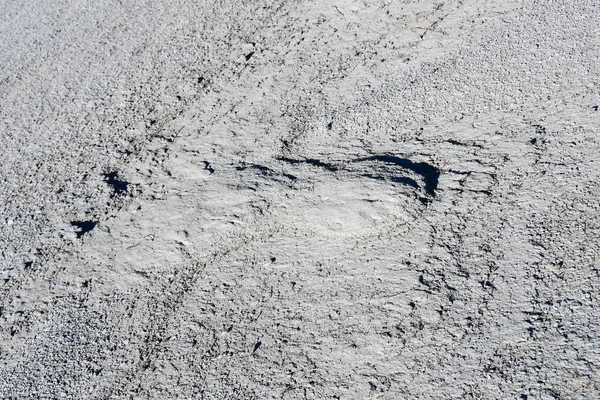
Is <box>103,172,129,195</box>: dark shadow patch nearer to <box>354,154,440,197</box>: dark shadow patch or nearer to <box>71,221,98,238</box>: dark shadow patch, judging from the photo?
<box>71,221,98,238</box>: dark shadow patch

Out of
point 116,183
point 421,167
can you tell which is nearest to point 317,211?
point 421,167

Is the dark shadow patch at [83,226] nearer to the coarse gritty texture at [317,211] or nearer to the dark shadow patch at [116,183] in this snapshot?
the coarse gritty texture at [317,211]

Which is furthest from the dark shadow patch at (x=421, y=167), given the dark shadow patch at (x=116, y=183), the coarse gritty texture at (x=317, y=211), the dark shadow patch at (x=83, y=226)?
the dark shadow patch at (x=83, y=226)

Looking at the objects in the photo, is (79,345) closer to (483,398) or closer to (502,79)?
(483,398)

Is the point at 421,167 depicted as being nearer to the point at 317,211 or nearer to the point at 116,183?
the point at 317,211

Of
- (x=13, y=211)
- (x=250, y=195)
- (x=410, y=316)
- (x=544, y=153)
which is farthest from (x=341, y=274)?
(x=13, y=211)
